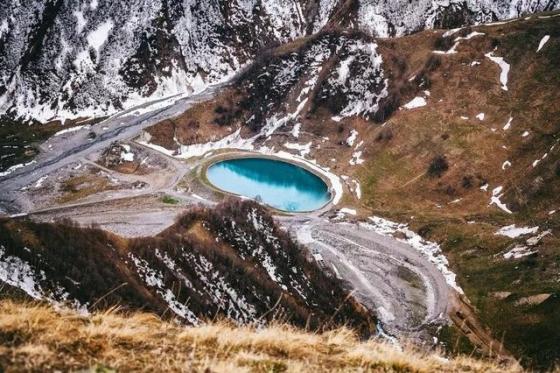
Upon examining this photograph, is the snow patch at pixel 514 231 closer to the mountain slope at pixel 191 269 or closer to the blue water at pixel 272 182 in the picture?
the mountain slope at pixel 191 269

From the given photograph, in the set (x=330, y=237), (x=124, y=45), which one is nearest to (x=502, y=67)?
(x=330, y=237)

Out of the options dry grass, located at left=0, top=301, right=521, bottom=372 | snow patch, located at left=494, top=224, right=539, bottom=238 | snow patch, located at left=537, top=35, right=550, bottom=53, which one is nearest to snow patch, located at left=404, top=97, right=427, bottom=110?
snow patch, located at left=537, top=35, right=550, bottom=53

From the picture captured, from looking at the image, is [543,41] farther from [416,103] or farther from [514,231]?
[514,231]

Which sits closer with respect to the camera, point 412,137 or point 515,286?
point 515,286

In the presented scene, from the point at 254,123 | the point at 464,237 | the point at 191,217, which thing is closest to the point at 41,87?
the point at 254,123

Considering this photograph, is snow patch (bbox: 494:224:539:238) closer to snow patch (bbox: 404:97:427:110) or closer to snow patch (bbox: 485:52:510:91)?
snow patch (bbox: 485:52:510:91)

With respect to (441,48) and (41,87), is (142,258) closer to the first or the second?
(441,48)

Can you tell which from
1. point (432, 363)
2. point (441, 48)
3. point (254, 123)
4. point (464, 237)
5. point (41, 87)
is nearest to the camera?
point (432, 363)
